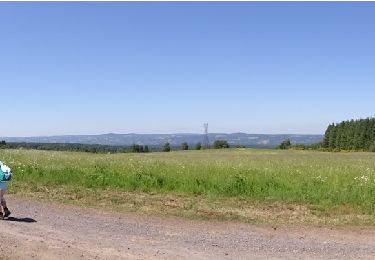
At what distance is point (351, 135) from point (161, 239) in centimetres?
12224

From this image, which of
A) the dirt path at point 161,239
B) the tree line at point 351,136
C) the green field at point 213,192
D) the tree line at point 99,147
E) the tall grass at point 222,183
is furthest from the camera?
the tree line at point 351,136

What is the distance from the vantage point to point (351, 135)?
12425 centimetres

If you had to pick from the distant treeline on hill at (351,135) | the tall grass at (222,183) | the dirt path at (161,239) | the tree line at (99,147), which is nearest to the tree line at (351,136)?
the distant treeline on hill at (351,135)

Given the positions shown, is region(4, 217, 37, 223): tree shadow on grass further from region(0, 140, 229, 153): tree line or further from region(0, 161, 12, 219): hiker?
region(0, 140, 229, 153): tree line

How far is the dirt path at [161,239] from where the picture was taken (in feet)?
26.5

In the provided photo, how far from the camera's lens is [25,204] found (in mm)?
13766

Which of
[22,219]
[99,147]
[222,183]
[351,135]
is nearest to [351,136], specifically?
[351,135]

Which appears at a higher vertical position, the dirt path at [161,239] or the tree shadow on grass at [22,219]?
the tree shadow on grass at [22,219]

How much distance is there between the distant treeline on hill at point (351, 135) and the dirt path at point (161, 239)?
10848 centimetres

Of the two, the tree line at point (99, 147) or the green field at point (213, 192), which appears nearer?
the green field at point (213, 192)

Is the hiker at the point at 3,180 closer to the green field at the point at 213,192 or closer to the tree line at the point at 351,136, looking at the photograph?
the green field at the point at 213,192

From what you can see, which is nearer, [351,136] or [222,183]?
[222,183]

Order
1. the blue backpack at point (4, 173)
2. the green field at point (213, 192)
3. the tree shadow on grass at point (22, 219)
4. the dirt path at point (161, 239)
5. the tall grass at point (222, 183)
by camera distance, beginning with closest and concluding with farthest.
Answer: the dirt path at point (161, 239)
the tree shadow on grass at point (22, 219)
the blue backpack at point (4, 173)
the green field at point (213, 192)
the tall grass at point (222, 183)

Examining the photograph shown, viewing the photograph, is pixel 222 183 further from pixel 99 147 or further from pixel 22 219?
pixel 99 147
